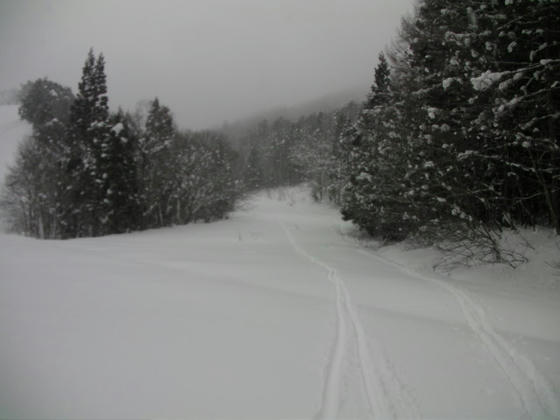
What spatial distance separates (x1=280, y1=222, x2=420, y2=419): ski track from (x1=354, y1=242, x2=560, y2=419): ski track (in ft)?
4.20

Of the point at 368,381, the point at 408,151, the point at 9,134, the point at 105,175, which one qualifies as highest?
the point at 9,134

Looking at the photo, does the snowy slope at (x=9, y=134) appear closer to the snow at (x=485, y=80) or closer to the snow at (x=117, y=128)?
the snow at (x=117, y=128)

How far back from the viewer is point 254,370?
11.0 ft

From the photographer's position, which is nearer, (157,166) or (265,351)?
(265,351)

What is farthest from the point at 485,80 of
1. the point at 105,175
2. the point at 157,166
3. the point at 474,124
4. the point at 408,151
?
the point at 157,166

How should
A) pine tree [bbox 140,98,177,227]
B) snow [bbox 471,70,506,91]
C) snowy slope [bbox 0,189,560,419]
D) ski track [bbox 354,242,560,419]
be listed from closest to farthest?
snowy slope [bbox 0,189,560,419] → ski track [bbox 354,242,560,419] → snow [bbox 471,70,506,91] → pine tree [bbox 140,98,177,227]

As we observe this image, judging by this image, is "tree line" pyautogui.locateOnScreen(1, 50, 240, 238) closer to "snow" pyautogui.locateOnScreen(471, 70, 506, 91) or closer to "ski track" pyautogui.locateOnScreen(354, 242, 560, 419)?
"snow" pyautogui.locateOnScreen(471, 70, 506, 91)

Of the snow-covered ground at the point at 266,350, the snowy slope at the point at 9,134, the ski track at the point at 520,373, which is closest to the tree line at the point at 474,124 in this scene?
the snow-covered ground at the point at 266,350

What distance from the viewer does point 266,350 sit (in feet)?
12.6

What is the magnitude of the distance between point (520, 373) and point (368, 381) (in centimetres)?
201

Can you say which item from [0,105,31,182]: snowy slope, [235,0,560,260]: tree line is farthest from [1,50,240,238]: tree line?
[235,0,560,260]: tree line

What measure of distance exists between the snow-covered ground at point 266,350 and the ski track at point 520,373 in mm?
20

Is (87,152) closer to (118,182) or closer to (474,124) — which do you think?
(118,182)

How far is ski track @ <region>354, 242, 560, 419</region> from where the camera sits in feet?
9.97
